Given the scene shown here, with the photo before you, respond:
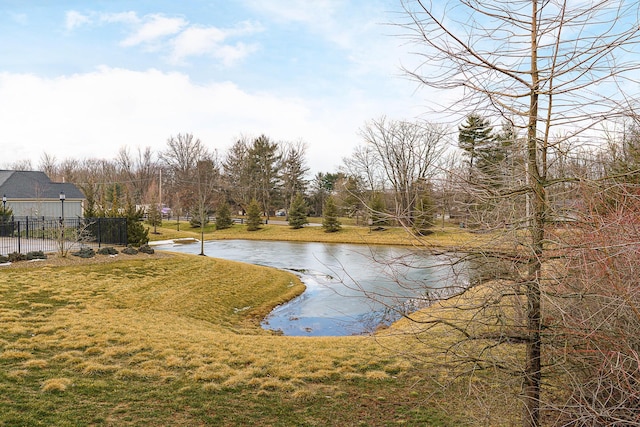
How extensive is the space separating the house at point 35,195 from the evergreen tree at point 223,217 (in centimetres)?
1354

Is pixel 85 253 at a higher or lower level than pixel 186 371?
higher

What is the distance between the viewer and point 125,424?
15.1ft

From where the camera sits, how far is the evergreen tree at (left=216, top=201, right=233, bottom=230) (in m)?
43.0

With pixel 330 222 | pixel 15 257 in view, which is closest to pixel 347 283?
pixel 15 257

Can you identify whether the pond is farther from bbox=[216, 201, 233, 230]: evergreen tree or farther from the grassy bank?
bbox=[216, 201, 233, 230]: evergreen tree

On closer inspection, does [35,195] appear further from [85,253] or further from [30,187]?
[85,253]

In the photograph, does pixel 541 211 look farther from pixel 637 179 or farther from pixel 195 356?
pixel 195 356

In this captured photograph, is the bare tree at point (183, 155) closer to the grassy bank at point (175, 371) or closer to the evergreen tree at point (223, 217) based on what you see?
the evergreen tree at point (223, 217)

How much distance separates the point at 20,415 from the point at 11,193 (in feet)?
98.9

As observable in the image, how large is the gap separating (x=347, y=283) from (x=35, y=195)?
24431 millimetres

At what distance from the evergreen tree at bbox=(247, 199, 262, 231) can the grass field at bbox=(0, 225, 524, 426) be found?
28877 millimetres

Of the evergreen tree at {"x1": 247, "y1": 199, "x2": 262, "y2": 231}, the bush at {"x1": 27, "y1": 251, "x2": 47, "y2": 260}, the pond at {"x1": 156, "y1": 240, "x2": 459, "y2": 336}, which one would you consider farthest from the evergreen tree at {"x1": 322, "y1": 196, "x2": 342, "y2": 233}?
the bush at {"x1": 27, "y1": 251, "x2": 47, "y2": 260}

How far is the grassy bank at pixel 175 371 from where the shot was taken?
4.96 m

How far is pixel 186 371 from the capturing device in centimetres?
638
